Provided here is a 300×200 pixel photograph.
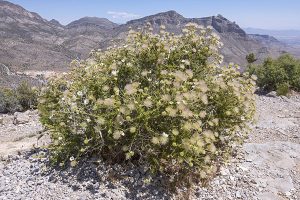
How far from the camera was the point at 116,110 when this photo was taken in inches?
187

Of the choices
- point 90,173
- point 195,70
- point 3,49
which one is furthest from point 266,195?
point 3,49

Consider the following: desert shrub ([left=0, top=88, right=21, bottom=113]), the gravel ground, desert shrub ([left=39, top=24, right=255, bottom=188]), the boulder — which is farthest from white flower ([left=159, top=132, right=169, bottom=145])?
desert shrub ([left=0, top=88, right=21, bottom=113])

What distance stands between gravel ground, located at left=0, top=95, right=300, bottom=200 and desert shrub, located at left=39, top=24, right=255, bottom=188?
229 mm

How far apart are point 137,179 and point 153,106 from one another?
48.1 inches

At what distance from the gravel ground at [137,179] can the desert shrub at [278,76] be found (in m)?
8.14

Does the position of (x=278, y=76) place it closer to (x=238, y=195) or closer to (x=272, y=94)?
(x=272, y=94)

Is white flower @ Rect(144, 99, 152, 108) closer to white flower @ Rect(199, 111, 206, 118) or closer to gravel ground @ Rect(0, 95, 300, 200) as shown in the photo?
white flower @ Rect(199, 111, 206, 118)

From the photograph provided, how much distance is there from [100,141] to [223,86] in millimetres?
1857

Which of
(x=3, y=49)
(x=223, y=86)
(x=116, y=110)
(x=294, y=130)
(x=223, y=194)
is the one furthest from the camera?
(x=3, y=49)

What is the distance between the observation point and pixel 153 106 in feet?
15.8

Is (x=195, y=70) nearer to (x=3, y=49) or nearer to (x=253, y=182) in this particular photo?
(x=253, y=182)

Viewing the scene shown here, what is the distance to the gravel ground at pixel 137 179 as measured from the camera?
17.0 ft

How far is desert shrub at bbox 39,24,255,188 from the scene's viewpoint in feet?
15.5

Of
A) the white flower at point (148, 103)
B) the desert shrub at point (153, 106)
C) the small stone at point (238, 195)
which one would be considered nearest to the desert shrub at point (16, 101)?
the desert shrub at point (153, 106)
